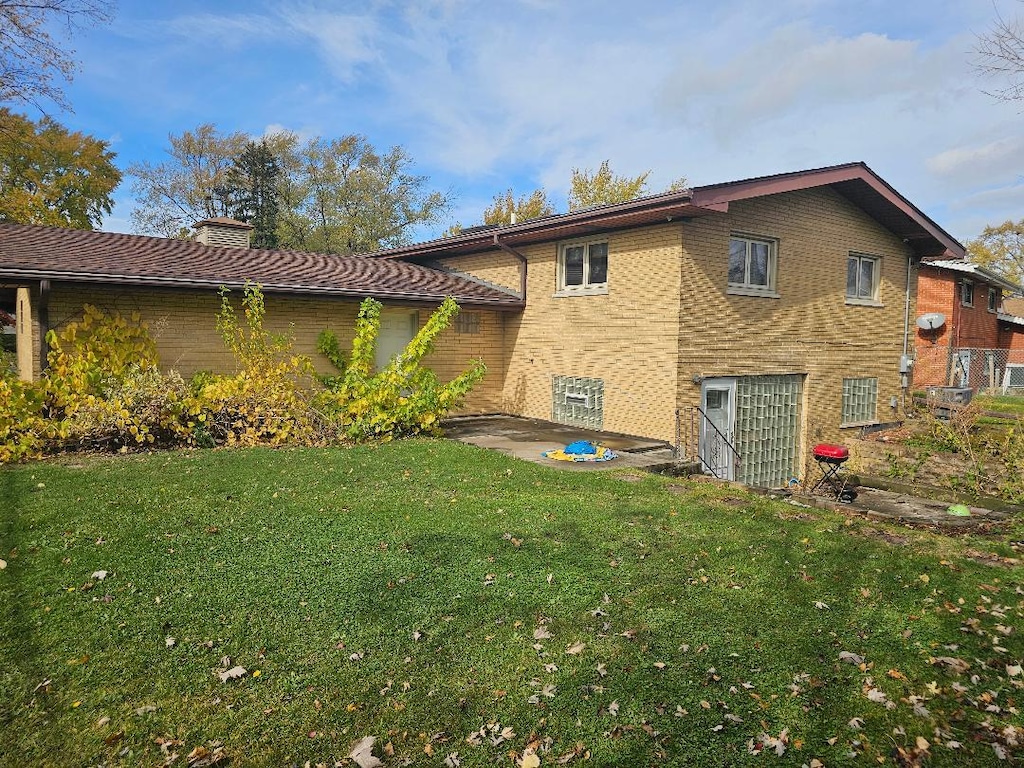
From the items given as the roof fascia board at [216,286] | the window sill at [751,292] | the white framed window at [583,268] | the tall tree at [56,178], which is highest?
the tall tree at [56,178]

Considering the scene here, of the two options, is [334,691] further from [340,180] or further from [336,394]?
[340,180]

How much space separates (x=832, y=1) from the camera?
1145 cm

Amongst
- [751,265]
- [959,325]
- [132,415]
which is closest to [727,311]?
[751,265]

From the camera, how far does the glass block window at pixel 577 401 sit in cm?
1355

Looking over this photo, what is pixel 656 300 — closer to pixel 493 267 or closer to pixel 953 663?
pixel 493 267

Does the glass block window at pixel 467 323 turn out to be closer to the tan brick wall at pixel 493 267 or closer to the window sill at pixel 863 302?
the tan brick wall at pixel 493 267

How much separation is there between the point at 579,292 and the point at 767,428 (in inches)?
193

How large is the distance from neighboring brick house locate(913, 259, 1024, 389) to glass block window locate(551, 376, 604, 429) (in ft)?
49.0

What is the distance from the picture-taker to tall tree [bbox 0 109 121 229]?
2914cm

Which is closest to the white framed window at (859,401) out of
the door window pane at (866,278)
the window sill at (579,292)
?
the door window pane at (866,278)

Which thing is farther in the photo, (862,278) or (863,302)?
(862,278)

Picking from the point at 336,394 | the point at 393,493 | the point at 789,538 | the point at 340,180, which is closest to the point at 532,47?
the point at 336,394

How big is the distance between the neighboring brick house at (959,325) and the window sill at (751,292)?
12511 millimetres

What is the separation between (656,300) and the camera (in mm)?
12094
